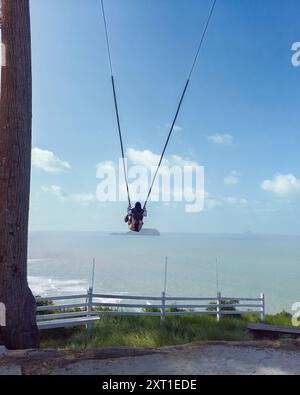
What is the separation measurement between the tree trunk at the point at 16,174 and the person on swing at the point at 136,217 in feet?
8.39

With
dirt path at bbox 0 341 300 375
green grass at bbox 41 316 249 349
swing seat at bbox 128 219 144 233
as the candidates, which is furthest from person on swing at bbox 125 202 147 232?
dirt path at bbox 0 341 300 375

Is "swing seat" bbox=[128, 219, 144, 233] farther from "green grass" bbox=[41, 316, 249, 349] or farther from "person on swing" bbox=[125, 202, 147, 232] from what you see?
"green grass" bbox=[41, 316, 249, 349]

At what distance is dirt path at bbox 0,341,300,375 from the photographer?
4.38 m

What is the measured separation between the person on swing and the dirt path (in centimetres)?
290

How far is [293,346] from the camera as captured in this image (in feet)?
18.9

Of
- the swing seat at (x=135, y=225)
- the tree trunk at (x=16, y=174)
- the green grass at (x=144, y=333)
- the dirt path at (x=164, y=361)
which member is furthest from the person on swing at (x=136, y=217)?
the dirt path at (x=164, y=361)

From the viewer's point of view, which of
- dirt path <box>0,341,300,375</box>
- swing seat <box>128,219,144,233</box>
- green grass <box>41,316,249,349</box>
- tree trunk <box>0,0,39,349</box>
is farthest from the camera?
swing seat <box>128,219,144,233</box>

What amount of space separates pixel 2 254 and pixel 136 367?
2713 mm

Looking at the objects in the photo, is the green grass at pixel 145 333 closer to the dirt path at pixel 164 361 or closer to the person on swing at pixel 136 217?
the dirt path at pixel 164 361

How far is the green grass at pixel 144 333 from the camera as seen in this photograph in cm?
734

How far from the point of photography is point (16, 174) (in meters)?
5.70

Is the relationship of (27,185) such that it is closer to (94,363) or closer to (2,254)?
(2,254)
